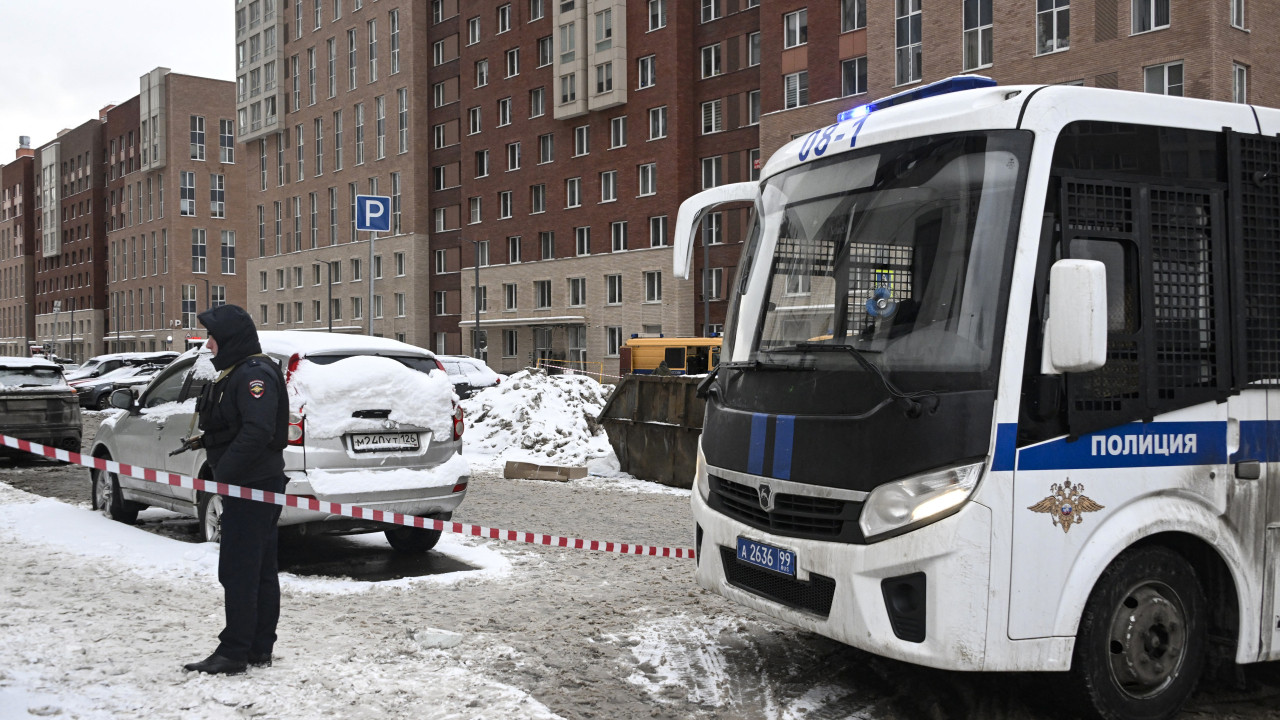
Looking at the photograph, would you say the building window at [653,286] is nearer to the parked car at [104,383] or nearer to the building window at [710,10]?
the building window at [710,10]

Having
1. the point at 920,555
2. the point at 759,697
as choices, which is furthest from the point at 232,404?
the point at 920,555

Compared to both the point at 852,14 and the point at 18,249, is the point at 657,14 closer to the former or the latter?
the point at 852,14

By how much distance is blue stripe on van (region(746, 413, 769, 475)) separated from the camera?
17.3 ft

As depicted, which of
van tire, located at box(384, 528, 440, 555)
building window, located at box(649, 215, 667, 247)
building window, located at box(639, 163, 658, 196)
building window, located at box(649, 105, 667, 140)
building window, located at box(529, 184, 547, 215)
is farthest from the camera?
building window, located at box(529, 184, 547, 215)

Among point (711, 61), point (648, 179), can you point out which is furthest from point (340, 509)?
point (648, 179)

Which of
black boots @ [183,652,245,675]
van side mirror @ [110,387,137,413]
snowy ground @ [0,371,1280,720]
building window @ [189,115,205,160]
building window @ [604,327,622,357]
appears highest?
building window @ [189,115,205,160]

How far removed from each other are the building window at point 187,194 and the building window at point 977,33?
7904 centimetres

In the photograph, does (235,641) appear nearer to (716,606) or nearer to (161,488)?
(716,606)

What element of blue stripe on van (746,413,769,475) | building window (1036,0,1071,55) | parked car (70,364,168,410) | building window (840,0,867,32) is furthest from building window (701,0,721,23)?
blue stripe on van (746,413,769,475)

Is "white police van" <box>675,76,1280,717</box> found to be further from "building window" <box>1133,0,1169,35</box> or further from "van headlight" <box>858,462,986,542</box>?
"building window" <box>1133,0,1169,35</box>

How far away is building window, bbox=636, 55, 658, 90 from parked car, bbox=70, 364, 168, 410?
1154 inches

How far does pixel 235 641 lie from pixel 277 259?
84.6 m

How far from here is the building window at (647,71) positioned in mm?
55344

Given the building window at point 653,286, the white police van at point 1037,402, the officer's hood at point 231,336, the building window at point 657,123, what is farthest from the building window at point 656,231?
the white police van at point 1037,402
